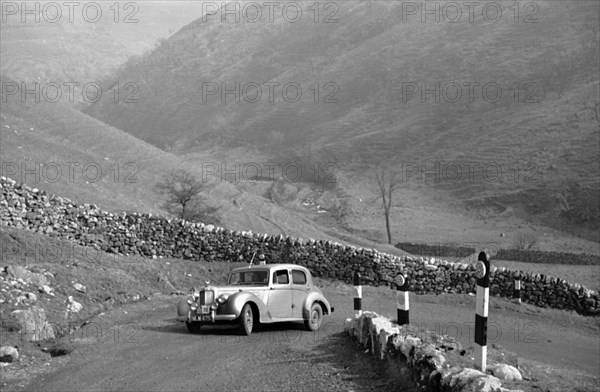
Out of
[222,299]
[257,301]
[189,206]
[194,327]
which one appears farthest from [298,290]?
[189,206]

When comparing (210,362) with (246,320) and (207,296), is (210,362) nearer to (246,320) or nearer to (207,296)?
(246,320)

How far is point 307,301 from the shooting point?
16.7m

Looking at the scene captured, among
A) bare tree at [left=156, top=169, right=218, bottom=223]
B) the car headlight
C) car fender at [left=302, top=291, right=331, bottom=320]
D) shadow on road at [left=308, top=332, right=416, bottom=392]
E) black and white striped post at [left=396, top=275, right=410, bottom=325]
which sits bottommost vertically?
shadow on road at [left=308, top=332, right=416, bottom=392]

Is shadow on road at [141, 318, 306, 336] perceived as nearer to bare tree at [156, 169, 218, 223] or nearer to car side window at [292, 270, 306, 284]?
car side window at [292, 270, 306, 284]

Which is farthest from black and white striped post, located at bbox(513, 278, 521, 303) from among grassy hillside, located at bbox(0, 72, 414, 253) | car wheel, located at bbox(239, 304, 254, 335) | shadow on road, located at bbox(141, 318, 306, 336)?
grassy hillside, located at bbox(0, 72, 414, 253)

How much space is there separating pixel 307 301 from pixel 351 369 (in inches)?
235

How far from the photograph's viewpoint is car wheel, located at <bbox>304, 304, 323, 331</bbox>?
16.6 m

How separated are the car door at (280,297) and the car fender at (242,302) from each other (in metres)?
0.24

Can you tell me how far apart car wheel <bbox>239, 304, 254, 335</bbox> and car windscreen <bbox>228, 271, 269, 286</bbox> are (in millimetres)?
980

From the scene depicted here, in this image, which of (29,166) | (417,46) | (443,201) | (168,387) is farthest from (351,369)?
(417,46)

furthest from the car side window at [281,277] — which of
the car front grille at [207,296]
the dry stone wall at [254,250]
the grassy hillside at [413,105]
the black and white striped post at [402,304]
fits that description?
the grassy hillside at [413,105]

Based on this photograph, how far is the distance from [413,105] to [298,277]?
94249mm

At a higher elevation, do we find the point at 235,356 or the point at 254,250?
the point at 254,250

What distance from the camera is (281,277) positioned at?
54.9 feet
